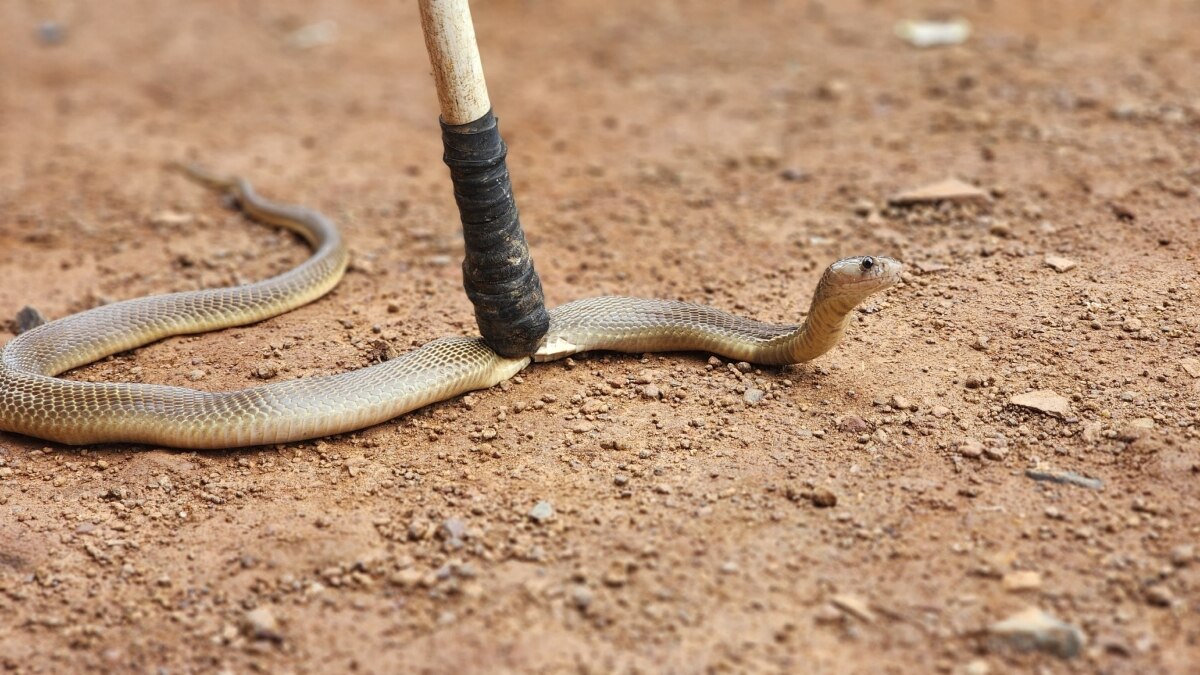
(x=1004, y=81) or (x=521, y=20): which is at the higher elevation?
(x=521, y=20)

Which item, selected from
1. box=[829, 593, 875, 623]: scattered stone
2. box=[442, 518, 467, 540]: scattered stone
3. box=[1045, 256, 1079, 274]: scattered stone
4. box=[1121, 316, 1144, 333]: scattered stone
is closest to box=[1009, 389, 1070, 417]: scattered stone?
box=[1121, 316, 1144, 333]: scattered stone

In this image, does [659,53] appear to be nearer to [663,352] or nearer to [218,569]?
[663,352]

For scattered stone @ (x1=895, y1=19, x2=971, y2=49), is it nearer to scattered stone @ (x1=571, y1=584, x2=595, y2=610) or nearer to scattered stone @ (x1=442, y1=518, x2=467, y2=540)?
scattered stone @ (x1=442, y1=518, x2=467, y2=540)

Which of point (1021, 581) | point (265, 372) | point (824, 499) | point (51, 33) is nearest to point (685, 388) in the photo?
point (824, 499)

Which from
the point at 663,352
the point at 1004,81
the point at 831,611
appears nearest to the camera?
the point at 831,611

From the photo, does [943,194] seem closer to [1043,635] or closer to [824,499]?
[824,499]

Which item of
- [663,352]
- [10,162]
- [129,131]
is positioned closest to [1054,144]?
[663,352]
